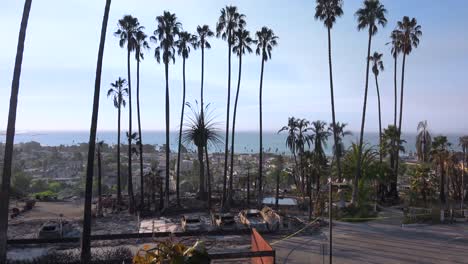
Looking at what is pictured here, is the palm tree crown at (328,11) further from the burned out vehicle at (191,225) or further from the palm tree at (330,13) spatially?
the burned out vehicle at (191,225)

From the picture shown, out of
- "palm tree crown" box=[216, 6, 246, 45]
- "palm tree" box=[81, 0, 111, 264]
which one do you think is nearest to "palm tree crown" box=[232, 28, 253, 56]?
"palm tree crown" box=[216, 6, 246, 45]

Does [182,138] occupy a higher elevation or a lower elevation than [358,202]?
higher

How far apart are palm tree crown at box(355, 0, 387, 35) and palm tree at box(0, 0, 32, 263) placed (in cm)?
2999

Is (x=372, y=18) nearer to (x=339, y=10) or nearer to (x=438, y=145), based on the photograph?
(x=339, y=10)

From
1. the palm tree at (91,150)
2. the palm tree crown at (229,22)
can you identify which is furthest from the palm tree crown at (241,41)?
the palm tree at (91,150)

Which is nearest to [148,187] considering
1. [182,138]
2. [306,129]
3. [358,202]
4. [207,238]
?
[182,138]

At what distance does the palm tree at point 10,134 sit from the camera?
1638cm

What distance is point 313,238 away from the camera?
25.2 metres

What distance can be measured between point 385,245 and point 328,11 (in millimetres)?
23409

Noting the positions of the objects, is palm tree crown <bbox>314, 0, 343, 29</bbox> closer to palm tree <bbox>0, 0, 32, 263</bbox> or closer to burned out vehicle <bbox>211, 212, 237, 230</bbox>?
burned out vehicle <bbox>211, 212, 237, 230</bbox>

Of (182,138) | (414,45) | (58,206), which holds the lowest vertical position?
(58,206)

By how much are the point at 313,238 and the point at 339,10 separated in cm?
2265

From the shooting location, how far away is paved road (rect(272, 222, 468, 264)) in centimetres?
2000

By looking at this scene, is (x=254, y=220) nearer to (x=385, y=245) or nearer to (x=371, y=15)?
(x=385, y=245)
